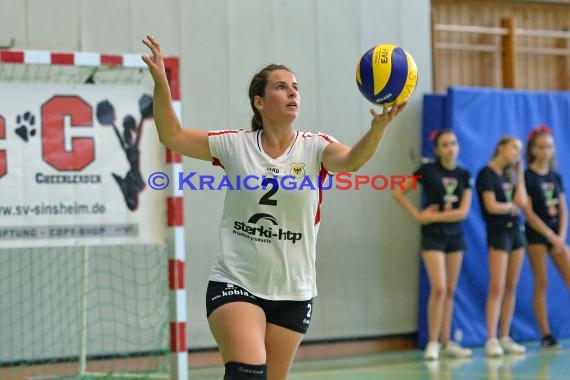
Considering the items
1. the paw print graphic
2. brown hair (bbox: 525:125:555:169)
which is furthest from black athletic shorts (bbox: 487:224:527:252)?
the paw print graphic

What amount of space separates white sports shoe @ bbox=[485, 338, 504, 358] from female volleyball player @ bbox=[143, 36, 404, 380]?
5303 millimetres

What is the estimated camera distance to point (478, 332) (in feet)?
34.1

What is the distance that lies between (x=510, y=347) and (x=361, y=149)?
6.08 metres

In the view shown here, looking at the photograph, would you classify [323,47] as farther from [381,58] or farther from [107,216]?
[381,58]

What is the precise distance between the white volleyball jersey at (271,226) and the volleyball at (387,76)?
434mm

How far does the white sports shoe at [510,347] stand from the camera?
9688 mm

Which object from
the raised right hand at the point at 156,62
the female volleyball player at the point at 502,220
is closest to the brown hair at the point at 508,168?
the female volleyball player at the point at 502,220

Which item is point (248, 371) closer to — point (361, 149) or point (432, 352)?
point (361, 149)

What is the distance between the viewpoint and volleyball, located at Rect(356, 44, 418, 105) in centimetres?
433

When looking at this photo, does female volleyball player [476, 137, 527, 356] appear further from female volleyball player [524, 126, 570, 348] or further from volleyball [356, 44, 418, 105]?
volleyball [356, 44, 418, 105]

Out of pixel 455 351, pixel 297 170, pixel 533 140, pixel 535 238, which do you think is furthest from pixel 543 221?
pixel 297 170

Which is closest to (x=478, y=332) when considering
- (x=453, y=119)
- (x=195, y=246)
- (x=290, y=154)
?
(x=453, y=119)

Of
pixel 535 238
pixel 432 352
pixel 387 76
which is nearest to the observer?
pixel 387 76

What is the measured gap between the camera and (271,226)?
14.7 feet
